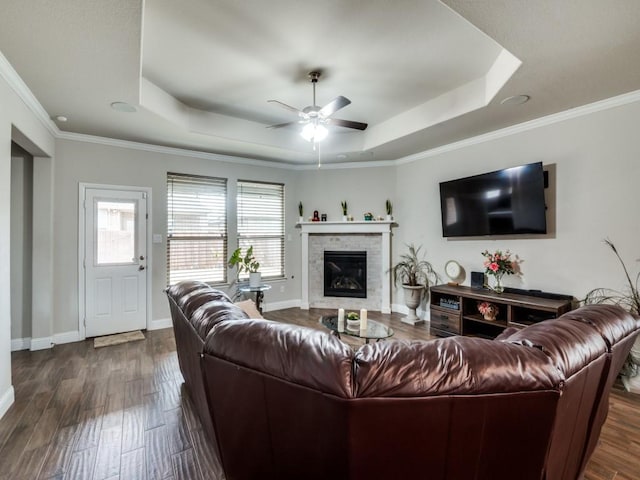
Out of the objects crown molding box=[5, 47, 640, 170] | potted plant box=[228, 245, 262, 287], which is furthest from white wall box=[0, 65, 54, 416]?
potted plant box=[228, 245, 262, 287]

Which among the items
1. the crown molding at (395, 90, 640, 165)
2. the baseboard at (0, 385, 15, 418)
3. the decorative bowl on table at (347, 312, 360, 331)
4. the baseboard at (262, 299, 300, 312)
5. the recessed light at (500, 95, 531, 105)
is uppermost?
the recessed light at (500, 95, 531, 105)

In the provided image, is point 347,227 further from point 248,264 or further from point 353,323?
point 353,323

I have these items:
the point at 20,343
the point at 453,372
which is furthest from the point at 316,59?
the point at 20,343

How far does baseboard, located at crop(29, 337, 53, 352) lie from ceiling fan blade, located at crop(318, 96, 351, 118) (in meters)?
4.09

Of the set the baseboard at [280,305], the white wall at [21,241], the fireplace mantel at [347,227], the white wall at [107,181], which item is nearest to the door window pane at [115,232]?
the white wall at [107,181]

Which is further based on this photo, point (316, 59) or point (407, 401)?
point (316, 59)

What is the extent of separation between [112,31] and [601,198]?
431 cm

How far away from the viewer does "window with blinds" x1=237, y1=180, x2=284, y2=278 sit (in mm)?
5160

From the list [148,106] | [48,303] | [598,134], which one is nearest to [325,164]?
[148,106]

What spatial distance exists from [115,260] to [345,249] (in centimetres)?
350

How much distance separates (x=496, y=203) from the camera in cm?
369

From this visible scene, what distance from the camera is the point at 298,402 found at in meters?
1.14

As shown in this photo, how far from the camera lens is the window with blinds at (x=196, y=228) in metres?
4.56

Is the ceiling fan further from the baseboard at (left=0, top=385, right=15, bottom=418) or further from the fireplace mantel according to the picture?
the baseboard at (left=0, top=385, right=15, bottom=418)
